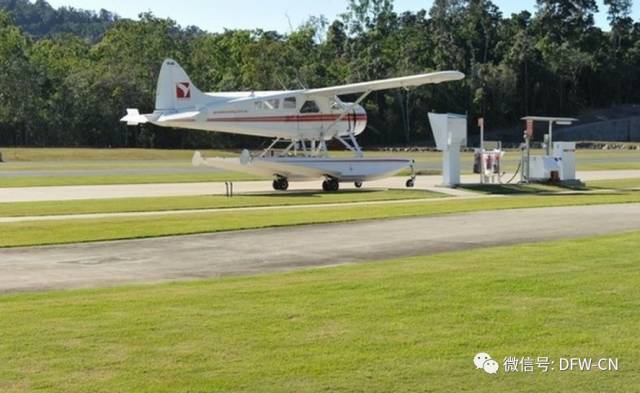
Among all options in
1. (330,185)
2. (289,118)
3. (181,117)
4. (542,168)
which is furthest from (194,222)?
(542,168)

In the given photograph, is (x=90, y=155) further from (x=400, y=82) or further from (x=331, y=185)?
(x=400, y=82)

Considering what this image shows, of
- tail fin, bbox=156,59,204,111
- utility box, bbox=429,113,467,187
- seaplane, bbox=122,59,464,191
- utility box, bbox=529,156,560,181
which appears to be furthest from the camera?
utility box, bbox=529,156,560,181

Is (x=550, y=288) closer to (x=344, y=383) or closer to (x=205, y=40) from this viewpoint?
(x=344, y=383)

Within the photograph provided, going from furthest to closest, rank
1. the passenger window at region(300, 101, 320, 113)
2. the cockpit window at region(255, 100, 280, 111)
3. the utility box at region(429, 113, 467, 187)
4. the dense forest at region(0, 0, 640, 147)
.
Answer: the dense forest at region(0, 0, 640, 147) → the passenger window at region(300, 101, 320, 113) → the utility box at region(429, 113, 467, 187) → the cockpit window at region(255, 100, 280, 111)

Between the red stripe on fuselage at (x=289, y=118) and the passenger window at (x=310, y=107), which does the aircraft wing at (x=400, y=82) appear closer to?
the passenger window at (x=310, y=107)

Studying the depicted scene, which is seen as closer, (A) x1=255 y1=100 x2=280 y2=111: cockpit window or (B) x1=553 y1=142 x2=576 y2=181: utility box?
(A) x1=255 y1=100 x2=280 y2=111: cockpit window

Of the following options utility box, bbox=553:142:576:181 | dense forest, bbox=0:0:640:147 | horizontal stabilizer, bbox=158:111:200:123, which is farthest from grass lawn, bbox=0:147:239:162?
utility box, bbox=553:142:576:181

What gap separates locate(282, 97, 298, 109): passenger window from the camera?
3503 centimetres

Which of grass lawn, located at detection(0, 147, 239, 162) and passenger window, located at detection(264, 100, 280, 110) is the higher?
passenger window, located at detection(264, 100, 280, 110)

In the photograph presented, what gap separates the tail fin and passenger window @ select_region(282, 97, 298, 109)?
306 cm

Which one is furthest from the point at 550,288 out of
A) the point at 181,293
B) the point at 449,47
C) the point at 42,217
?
the point at 449,47

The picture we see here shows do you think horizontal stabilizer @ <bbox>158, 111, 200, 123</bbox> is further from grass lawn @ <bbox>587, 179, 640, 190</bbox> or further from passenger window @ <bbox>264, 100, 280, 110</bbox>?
grass lawn @ <bbox>587, 179, 640, 190</bbox>

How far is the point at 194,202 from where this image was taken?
2692cm

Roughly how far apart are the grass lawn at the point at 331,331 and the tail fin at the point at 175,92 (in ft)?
79.8
